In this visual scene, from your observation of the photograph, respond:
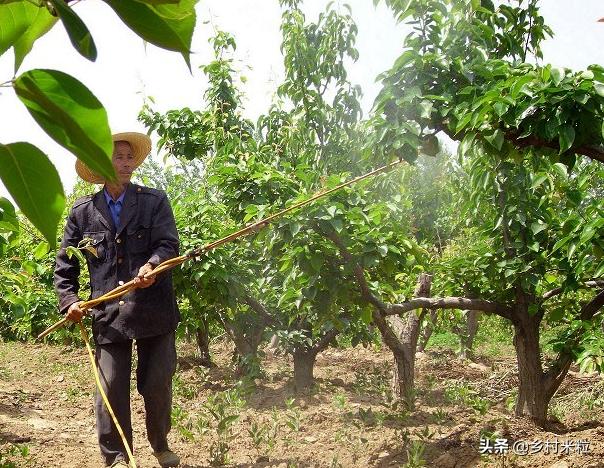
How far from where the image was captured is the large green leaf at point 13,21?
17.2 inches

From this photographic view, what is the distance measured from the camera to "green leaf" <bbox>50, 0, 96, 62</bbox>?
363 millimetres

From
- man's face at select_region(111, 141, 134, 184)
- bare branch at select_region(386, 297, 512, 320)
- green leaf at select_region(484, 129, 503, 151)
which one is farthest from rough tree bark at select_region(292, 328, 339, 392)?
green leaf at select_region(484, 129, 503, 151)

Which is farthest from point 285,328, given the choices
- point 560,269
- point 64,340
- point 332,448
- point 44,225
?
point 44,225

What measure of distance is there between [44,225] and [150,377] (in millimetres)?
2746

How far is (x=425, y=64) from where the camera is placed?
289 cm

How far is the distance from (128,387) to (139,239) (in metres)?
0.65

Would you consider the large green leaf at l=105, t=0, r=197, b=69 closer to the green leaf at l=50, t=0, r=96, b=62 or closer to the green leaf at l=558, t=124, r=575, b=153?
the green leaf at l=50, t=0, r=96, b=62

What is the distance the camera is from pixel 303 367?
597cm

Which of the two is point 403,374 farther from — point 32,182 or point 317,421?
point 32,182

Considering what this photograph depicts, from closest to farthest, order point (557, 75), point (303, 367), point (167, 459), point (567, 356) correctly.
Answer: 1. point (557, 75)
2. point (167, 459)
3. point (567, 356)
4. point (303, 367)

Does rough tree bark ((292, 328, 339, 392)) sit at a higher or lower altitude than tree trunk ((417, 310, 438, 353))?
lower

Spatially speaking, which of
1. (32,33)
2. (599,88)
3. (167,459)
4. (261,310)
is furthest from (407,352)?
(32,33)

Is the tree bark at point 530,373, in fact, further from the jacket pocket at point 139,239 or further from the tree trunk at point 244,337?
the tree trunk at point 244,337

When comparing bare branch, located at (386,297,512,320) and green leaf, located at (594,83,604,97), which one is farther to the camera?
bare branch, located at (386,297,512,320)
